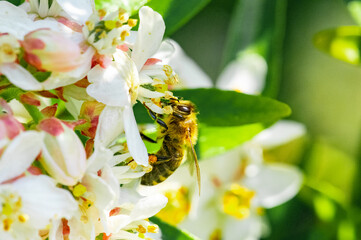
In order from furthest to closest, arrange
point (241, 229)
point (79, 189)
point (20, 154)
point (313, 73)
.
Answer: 1. point (313, 73)
2. point (241, 229)
3. point (79, 189)
4. point (20, 154)

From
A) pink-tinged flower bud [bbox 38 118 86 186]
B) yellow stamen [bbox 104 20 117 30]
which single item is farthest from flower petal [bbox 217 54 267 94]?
pink-tinged flower bud [bbox 38 118 86 186]

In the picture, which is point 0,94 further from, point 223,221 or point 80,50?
point 223,221

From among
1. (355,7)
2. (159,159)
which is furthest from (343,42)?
(159,159)

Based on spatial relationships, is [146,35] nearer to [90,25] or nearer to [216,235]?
[90,25]

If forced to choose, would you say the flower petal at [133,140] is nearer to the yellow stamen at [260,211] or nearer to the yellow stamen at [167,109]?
the yellow stamen at [167,109]

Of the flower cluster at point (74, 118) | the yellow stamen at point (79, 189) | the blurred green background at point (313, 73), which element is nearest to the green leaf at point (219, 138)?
the flower cluster at point (74, 118)
